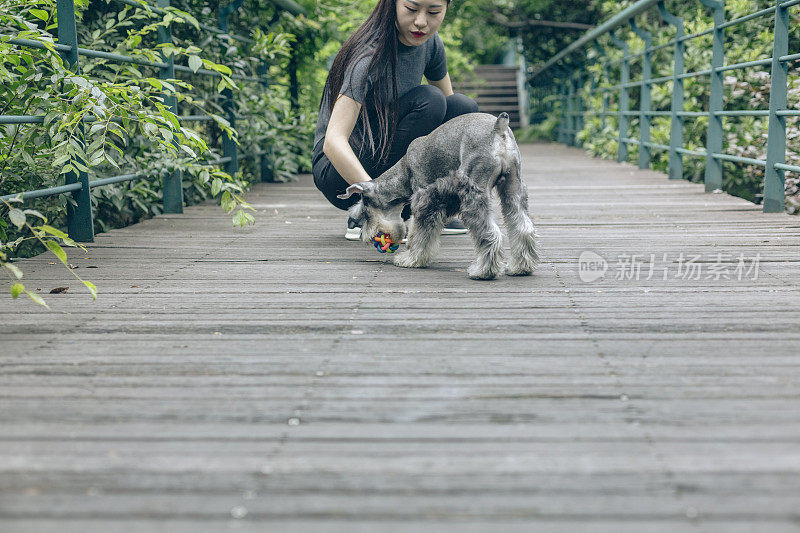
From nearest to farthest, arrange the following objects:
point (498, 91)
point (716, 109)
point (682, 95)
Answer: point (716, 109) → point (682, 95) → point (498, 91)

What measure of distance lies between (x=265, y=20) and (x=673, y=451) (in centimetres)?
697

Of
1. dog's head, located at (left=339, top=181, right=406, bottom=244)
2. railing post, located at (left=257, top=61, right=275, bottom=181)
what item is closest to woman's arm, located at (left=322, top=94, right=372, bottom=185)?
dog's head, located at (left=339, top=181, right=406, bottom=244)

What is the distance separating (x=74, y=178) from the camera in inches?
159

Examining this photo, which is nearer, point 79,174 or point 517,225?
point 517,225

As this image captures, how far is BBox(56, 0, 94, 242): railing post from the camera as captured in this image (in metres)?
3.95

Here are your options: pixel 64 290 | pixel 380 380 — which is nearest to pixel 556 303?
pixel 380 380

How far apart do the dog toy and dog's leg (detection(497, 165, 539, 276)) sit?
1.87ft

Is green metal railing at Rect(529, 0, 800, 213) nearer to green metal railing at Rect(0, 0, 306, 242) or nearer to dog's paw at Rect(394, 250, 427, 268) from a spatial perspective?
dog's paw at Rect(394, 250, 427, 268)

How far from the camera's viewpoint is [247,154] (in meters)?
7.01

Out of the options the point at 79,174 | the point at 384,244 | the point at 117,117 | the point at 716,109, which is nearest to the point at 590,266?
the point at 384,244

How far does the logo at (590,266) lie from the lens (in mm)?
3164

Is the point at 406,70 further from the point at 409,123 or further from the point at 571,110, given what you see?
the point at 571,110

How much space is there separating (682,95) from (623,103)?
211cm

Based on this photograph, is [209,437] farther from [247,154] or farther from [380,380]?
[247,154]
